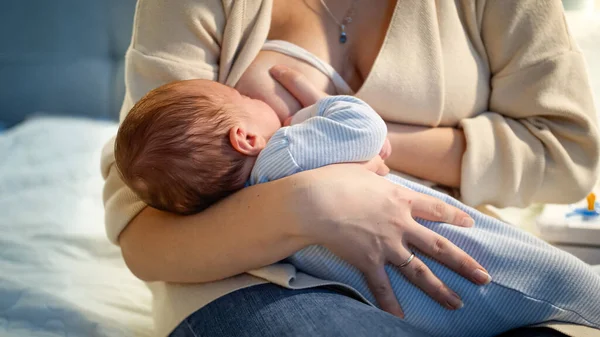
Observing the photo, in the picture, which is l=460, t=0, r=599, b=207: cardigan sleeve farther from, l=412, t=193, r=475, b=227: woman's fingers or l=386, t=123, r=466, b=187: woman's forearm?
l=412, t=193, r=475, b=227: woman's fingers

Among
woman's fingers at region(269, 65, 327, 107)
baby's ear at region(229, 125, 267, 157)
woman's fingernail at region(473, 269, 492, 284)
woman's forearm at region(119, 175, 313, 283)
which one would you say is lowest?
woman's forearm at region(119, 175, 313, 283)

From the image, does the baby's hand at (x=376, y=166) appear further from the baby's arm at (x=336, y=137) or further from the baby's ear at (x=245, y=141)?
the baby's ear at (x=245, y=141)

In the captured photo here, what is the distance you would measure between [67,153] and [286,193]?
1.30 metres

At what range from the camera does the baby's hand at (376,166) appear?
3.17 feet

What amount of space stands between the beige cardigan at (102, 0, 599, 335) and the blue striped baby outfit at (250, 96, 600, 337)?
0.20 m

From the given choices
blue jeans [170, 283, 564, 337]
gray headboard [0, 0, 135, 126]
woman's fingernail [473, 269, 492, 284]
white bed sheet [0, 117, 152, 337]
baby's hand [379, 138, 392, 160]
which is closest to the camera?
blue jeans [170, 283, 564, 337]

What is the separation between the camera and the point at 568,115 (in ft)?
3.63

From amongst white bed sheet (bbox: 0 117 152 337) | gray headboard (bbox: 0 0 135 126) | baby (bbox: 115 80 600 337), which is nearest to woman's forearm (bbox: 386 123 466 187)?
baby (bbox: 115 80 600 337)

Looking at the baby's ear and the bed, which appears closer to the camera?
the baby's ear

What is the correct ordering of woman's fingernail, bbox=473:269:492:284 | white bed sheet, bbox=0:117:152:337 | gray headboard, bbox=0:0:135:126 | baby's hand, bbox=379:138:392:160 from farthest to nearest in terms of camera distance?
gray headboard, bbox=0:0:135:126 → white bed sheet, bbox=0:117:152:337 → baby's hand, bbox=379:138:392:160 → woman's fingernail, bbox=473:269:492:284

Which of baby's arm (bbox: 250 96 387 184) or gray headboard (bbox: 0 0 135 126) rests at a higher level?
baby's arm (bbox: 250 96 387 184)

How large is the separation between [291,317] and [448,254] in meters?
0.25

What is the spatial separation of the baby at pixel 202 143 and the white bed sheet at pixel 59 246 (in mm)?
397

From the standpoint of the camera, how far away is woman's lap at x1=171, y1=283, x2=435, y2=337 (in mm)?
763
